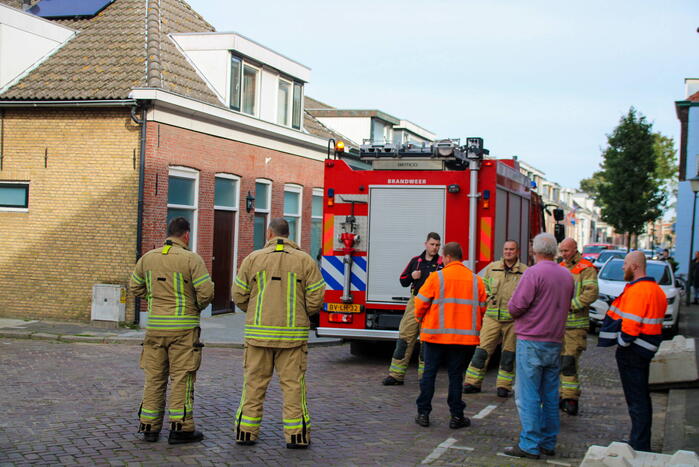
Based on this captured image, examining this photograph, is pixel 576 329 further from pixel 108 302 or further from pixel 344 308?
pixel 108 302

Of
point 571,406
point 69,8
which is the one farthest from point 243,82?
point 571,406

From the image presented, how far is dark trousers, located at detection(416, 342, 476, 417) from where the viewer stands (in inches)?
292

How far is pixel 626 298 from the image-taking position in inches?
257

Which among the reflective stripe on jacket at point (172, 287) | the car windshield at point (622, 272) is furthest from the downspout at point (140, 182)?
the car windshield at point (622, 272)

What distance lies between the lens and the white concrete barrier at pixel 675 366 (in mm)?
9602

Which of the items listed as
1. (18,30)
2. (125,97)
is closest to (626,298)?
(125,97)

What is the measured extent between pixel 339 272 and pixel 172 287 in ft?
15.5

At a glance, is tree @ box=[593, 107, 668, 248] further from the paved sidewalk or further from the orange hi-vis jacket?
the orange hi-vis jacket

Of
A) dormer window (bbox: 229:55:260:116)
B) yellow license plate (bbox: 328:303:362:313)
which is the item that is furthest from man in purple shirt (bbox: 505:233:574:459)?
dormer window (bbox: 229:55:260:116)

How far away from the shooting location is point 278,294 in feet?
21.3

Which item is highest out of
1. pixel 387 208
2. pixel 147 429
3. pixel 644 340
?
pixel 387 208

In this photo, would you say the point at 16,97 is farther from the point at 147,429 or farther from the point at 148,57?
the point at 147,429

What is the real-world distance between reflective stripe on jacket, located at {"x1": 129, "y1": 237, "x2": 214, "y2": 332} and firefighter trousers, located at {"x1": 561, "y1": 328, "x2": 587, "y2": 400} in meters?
4.05

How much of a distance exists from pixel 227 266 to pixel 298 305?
12.3 metres
